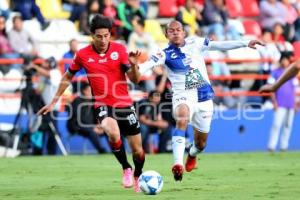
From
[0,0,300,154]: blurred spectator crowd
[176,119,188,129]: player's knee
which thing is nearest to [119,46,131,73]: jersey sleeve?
[176,119,188,129]: player's knee

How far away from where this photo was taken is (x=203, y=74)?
1416 centimetres

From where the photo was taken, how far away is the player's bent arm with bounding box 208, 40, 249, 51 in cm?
1366

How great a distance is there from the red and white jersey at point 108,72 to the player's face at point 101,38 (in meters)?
0.14

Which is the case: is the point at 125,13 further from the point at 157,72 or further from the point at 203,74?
the point at 203,74

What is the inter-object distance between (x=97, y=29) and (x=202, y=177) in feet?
12.1

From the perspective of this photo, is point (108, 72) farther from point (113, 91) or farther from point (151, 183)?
point (151, 183)

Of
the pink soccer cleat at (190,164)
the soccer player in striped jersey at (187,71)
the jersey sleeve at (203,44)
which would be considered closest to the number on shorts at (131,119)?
the soccer player in striped jersey at (187,71)

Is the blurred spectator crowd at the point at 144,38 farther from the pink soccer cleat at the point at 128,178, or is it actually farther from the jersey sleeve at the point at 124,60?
the pink soccer cleat at the point at 128,178

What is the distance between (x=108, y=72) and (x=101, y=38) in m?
0.50

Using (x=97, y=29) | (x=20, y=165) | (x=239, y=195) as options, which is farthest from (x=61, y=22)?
(x=239, y=195)

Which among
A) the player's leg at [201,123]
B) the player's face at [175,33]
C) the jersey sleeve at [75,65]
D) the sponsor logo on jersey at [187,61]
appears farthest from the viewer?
the player's leg at [201,123]

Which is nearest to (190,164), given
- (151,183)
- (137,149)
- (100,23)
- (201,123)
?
(201,123)

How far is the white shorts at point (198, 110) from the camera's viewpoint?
14.0 meters

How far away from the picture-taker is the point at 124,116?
1257cm
